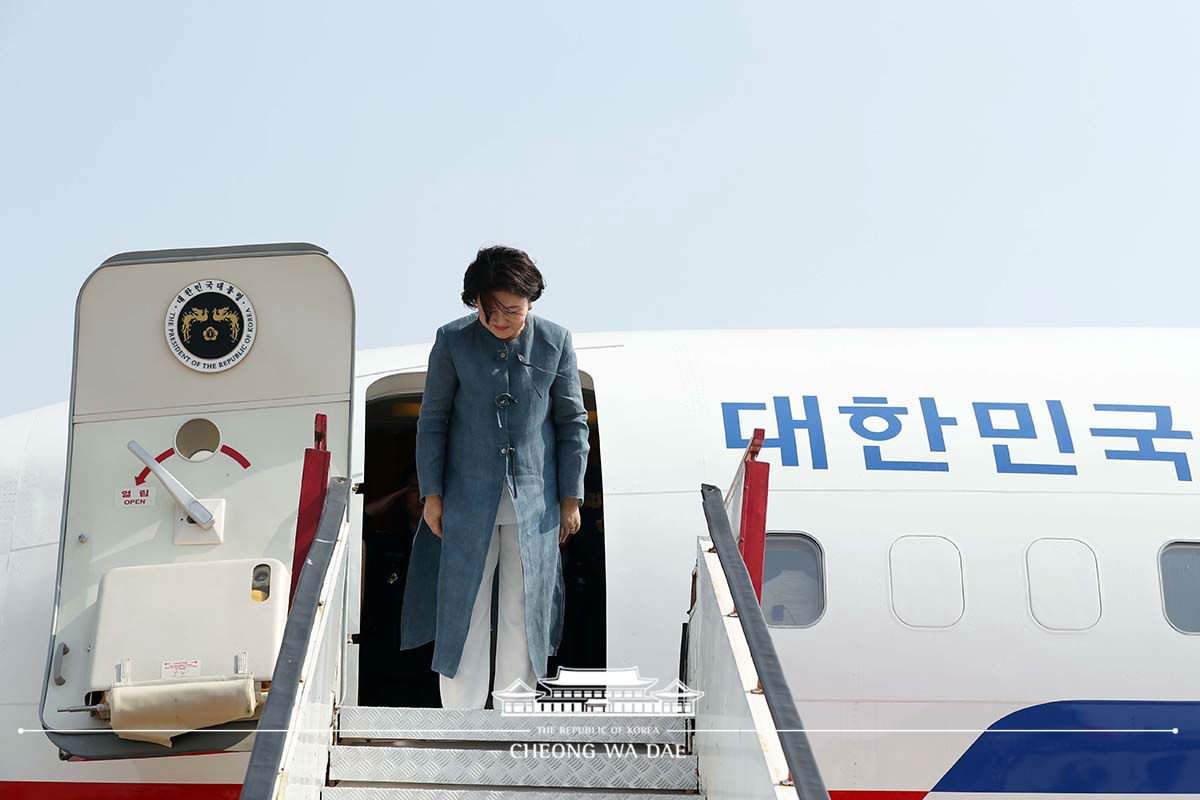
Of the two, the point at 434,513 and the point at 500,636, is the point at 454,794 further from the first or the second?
the point at 434,513

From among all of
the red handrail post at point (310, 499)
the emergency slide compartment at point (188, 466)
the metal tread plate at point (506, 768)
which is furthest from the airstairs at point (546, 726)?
the emergency slide compartment at point (188, 466)

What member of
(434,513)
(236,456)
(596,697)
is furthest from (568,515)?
(236,456)

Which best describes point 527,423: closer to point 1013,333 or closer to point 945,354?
point 945,354

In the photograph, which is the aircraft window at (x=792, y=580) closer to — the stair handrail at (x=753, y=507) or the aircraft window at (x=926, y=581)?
the aircraft window at (x=926, y=581)

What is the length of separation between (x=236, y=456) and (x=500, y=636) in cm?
146

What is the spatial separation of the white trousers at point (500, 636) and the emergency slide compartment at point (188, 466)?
754 millimetres

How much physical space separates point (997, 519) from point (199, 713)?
3.38 meters

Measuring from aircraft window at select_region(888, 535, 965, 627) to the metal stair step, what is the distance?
6.24 ft

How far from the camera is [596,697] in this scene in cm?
478

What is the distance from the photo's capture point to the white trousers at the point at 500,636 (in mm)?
4516

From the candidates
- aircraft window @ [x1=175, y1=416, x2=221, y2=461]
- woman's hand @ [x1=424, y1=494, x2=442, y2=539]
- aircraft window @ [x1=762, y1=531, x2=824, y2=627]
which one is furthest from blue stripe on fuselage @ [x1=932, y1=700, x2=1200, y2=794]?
aircraft window @ [x1=175, y1=416, x2=221, y2=461]

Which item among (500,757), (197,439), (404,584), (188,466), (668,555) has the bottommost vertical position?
(500,757)

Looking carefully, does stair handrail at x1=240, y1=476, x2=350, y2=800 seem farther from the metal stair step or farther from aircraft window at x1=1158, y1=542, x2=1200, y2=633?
aircraft window at x1=1158, y1=542, x2=1200, y2=633

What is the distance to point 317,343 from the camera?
17.4 feet
